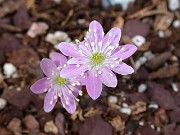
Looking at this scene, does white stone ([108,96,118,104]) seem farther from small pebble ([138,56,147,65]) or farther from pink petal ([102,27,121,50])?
pink petal ([102,27,121,50])

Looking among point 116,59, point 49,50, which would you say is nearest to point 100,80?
point 116,59

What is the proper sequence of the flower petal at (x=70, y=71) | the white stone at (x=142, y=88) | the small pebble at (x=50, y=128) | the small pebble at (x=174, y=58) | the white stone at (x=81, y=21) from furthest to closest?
the white stone at (x=81, y=21)
the small pebble at (x=174, y=58)
the white stone at (x=142, y=88)
the small pebble at (x=50, y=128)
the flower petal at (x=70, y=71)

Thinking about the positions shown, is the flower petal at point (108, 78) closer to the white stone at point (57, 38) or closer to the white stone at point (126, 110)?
the white stone at point (126, 110)

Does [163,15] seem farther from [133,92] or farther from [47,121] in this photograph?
[47,121]

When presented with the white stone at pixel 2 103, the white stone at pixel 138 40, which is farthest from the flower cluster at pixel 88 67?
the white stone at pixel 138 40

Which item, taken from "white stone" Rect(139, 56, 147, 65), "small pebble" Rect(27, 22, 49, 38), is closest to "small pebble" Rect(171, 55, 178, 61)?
"white stone" Rect(139, 56, 147, 65)

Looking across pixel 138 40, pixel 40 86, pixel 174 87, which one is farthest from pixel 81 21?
pixel 40 86

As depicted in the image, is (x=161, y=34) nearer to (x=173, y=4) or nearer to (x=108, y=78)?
(x=173, y=4)
